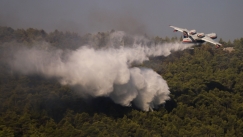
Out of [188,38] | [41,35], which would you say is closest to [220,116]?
[188,38]

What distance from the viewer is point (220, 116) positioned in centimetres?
7081

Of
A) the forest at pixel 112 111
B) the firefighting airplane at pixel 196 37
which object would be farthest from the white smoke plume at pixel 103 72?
the firefighting airplane at pixel 196 37

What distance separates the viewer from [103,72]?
64.2 meters

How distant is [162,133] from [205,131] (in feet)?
19.2

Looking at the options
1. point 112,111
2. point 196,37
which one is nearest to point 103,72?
point 112,111

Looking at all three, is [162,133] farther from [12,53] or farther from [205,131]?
[12,53]

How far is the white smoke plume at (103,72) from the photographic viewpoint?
64.6 meters

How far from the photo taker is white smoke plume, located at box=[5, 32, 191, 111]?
212 feet

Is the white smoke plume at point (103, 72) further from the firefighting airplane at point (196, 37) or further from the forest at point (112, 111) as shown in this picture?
the firefighting airplane at point (196, 37)

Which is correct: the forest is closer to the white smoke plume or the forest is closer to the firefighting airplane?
the white smoke plume

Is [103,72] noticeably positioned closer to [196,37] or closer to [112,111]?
[112,111]

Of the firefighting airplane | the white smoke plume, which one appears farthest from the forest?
the firefighting airplane

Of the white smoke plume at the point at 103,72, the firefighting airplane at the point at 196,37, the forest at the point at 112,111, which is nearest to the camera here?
the forest at the point at 112,111

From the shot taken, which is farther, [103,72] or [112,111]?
[112,111]
